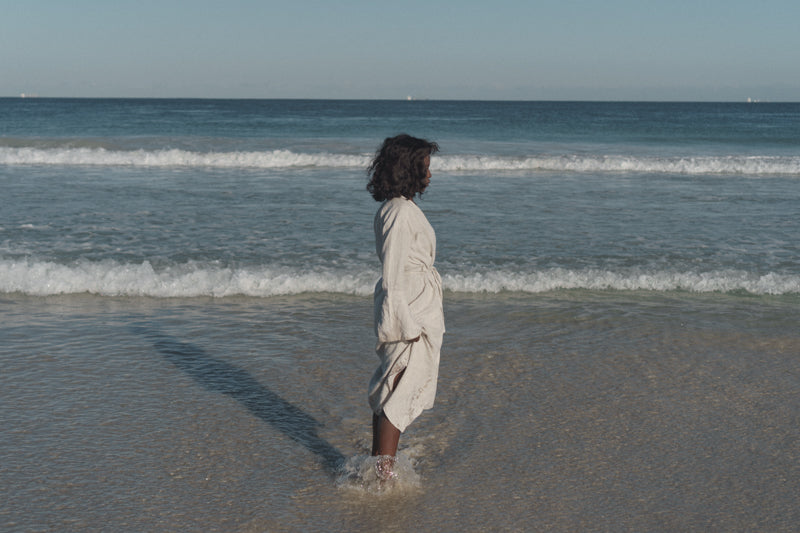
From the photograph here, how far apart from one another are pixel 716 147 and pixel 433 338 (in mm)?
32040

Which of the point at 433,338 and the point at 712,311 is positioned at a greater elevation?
the point at 433,338

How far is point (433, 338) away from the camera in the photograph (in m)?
3.29

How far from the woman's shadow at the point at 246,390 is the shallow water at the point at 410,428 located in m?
0.02

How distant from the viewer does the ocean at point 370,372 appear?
3289 mm

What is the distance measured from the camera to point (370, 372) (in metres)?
4.95

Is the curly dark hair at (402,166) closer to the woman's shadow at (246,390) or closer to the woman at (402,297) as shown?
the woman at (402,297)

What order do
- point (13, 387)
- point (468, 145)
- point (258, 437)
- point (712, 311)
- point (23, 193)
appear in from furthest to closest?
point (468, 145) < point (23, 193) < point (712, 311) < point (13, 387) < point (258, 437)

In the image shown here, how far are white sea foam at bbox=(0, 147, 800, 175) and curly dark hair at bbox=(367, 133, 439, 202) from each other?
16.4 meters

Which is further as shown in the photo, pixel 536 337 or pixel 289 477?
pixel 536 337

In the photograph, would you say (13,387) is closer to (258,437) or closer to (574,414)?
(258,437)

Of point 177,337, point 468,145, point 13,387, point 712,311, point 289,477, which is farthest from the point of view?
point 468,145

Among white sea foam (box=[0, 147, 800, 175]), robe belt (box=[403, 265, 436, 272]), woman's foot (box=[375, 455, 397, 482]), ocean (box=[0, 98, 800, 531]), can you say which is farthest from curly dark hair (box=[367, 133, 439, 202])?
white sea foam (box=[0, 147, 800, 175])

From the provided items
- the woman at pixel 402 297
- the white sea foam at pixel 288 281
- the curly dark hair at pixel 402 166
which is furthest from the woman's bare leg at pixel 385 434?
the white sea foam at pixel 288 281

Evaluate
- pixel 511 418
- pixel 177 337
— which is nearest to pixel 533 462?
pixel 511 418
